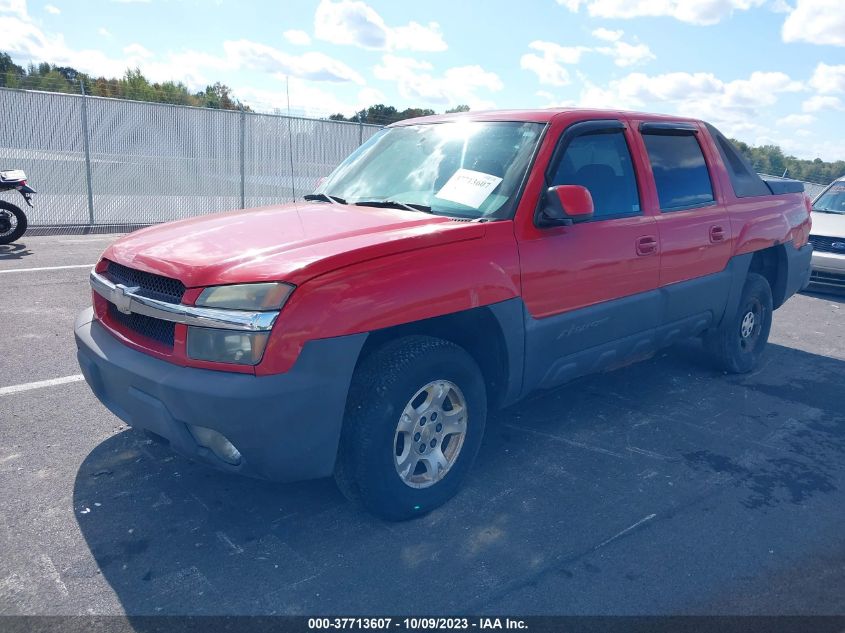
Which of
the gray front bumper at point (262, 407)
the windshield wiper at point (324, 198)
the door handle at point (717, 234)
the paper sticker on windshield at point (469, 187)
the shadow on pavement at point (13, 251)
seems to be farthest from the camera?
the shadow on pavement at point (13, 251)

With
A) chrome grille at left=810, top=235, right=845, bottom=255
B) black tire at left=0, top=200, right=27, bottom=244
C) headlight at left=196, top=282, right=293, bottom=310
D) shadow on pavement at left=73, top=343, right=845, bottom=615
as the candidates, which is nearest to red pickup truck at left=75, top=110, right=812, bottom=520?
headlight at left=196, top=282, right=293, bottom=310

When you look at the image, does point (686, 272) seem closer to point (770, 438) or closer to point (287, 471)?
point (770, 438)

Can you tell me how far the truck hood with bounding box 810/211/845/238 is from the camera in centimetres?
960

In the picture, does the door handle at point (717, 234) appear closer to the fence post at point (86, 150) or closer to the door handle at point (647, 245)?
the door handle at point (647, 245)

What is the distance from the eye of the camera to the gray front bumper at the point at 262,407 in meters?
2.76

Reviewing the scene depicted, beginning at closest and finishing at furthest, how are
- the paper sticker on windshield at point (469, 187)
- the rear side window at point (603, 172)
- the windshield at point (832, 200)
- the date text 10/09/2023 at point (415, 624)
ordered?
the date text 10/09/2023 at point (415, 624) → the paper sticker on windshield at point (469, 187) → the rear side window at point (603, 172) → the windshield at point (832, 200)

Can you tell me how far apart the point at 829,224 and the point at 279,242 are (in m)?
9.23

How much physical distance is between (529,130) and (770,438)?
2.49 metres

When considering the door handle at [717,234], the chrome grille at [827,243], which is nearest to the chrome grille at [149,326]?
the door handle at [717,234]

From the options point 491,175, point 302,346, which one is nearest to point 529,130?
point 491,175

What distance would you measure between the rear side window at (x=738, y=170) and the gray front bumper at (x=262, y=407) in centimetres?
372

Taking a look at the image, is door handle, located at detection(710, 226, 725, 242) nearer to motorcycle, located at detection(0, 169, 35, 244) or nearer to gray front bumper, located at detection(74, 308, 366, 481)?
gray front bumper, located at detection(74, 308, 366, 481)

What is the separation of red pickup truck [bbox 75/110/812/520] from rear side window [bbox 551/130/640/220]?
1 centimetres

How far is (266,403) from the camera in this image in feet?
9.02
